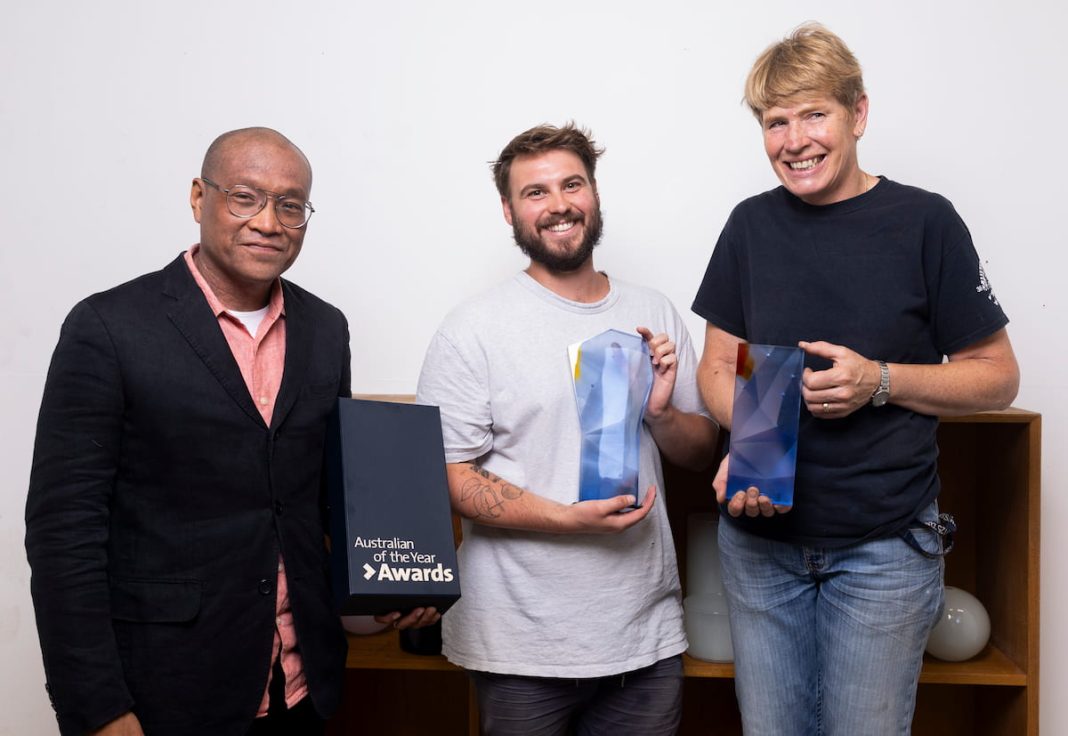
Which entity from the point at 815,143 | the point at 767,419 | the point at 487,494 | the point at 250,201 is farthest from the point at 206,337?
the point at 815,143

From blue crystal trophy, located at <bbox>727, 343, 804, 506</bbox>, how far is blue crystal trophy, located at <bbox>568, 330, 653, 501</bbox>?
0.18 m

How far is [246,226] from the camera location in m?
1.46

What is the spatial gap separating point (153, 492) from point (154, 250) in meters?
1.32

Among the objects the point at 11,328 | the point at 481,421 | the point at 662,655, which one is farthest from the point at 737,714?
the point at 11,328

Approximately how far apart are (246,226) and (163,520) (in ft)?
1.45

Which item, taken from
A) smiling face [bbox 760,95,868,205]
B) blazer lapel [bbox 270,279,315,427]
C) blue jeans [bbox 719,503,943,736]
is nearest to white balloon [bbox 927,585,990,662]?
blue jeans [bbox 719,503,943,736]

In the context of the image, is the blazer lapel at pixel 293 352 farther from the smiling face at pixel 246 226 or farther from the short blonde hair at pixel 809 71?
the short blonde hair at pixel 809 71

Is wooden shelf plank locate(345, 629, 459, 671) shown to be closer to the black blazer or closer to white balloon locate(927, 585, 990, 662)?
the black blazer

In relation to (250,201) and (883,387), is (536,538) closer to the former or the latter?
(883,387)

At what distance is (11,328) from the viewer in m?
2.56

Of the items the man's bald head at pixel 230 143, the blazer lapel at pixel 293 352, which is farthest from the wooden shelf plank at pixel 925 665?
the man's bald head at pixel 230 143

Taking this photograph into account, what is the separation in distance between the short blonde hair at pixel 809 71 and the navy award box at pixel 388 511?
2.46 feet

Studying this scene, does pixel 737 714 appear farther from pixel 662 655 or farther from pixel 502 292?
pixel 502 292

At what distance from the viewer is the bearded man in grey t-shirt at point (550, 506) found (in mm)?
1668
